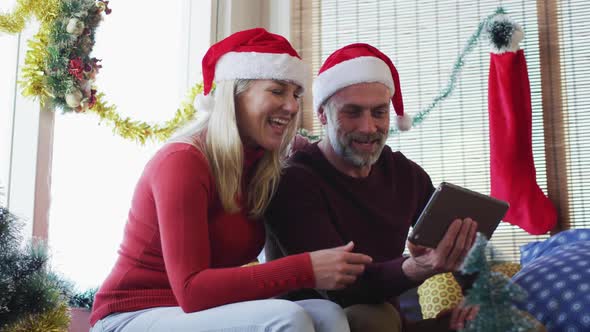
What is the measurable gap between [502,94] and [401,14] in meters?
0.72

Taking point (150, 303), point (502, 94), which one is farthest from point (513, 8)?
point (150, 303)

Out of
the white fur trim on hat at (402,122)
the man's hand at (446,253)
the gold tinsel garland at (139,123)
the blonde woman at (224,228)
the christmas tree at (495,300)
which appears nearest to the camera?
the christmas tree at (495,300)

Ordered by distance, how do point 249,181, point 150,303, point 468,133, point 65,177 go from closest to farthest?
point 150,303 → point 249,181 → point 65,177 → point 468,133

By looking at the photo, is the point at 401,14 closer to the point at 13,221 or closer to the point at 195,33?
the point at 195,33

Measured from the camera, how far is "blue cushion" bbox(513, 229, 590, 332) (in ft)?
6.24

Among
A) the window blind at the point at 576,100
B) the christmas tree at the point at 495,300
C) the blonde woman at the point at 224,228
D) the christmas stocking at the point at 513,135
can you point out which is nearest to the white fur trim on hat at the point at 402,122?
the blonde woman at the point at 224,228

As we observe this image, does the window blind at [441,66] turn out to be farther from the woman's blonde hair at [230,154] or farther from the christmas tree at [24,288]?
the christmas tree at [24,288]

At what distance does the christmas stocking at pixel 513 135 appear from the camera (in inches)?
124

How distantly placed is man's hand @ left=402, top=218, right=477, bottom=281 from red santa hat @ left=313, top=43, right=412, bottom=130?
61cm

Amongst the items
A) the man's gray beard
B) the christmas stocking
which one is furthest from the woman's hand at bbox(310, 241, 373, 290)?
the christmas stocking

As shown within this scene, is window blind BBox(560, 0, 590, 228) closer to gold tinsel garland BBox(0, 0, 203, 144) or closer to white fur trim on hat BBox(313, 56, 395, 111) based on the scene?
white fur trim on hat BBox(313, 56, 395, 111)

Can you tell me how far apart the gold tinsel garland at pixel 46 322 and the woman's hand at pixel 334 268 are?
2.25 feet

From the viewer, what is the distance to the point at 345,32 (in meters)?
3.73

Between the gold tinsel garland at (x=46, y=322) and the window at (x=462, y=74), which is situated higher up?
the window at (x=462, y=74)
